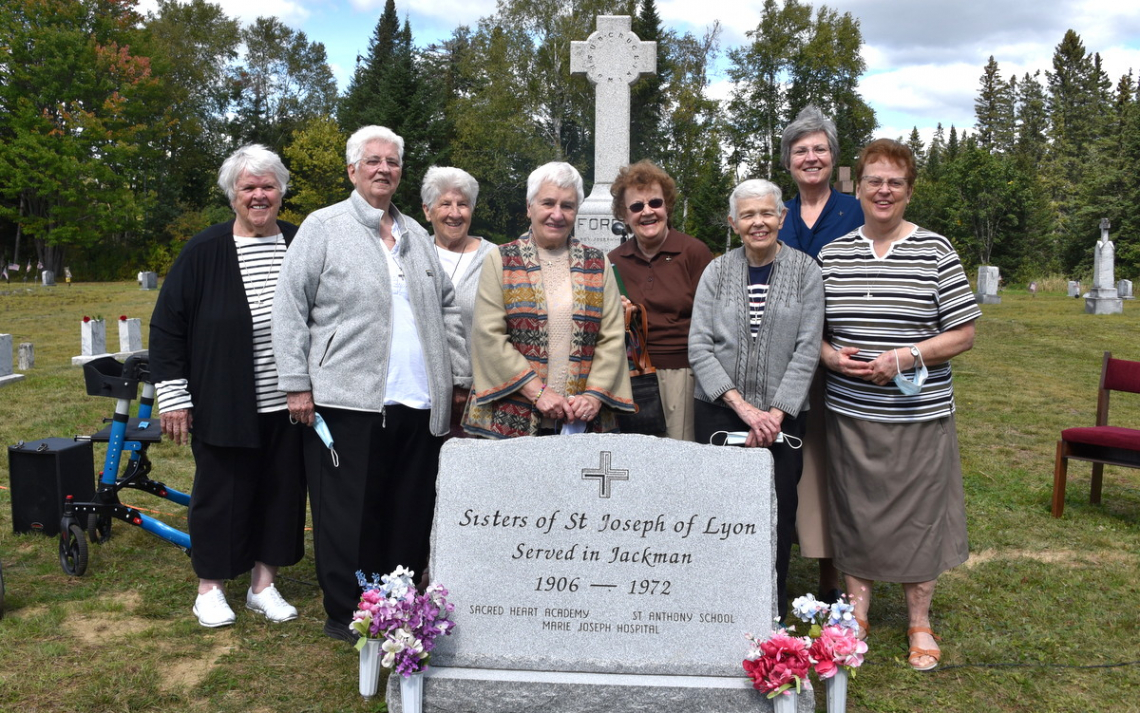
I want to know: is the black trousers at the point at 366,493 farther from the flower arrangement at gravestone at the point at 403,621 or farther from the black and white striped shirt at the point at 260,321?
the flower arrangement at gravestone at the point at 403,621

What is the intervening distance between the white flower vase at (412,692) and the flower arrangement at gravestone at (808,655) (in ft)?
3.37

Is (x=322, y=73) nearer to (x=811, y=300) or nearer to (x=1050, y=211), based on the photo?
(x=1050, y=211)

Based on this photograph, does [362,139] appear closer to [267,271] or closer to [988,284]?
[267,271]

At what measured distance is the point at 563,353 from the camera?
3.15 metres

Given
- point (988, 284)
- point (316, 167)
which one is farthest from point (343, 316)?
point (316, 167)

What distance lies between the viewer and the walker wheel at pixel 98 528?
14.5ft

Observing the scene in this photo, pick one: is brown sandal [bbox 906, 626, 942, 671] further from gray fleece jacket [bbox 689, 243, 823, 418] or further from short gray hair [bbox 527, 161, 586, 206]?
short gray hair [bbox 527, 161, 586, 206]

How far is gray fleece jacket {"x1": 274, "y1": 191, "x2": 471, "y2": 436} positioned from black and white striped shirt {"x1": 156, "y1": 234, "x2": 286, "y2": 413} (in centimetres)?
28

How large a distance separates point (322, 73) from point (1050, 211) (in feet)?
111

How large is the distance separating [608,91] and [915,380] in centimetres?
542

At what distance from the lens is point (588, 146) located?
2894 centimetres

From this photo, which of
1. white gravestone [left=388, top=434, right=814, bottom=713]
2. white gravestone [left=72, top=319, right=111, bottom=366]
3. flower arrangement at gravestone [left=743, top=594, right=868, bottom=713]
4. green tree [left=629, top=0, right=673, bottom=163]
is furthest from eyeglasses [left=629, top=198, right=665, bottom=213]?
green tree [left=629, top=0, right=673, bottom=163]

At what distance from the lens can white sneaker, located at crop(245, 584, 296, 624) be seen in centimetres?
377

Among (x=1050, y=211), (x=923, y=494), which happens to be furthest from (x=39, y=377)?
(x=1050, y=211)
